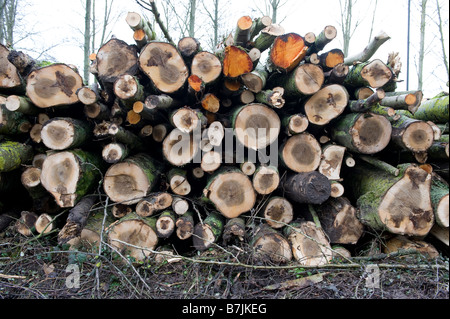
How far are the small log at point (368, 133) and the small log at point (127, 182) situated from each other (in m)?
2.12

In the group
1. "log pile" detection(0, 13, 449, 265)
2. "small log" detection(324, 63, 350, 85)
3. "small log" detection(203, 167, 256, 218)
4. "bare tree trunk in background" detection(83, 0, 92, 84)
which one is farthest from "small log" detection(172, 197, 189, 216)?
"bare tree trunk in background" detection(83, 0, 92, 84)

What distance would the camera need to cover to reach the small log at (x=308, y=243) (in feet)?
8.69

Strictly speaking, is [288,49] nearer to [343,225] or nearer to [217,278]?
[343,225]

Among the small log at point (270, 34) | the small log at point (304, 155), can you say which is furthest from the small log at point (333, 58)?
the small log at point (304, 155)

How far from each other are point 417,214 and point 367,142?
806 mm

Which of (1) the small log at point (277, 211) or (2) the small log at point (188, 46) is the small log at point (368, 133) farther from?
(2) the small log at point (188, 46)

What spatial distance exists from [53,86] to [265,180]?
2411 millimetres

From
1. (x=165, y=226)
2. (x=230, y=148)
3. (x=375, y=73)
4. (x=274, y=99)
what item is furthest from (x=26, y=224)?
(x=375, y=73)

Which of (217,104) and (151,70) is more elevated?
(151,70)

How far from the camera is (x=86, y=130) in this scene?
3.14 m
